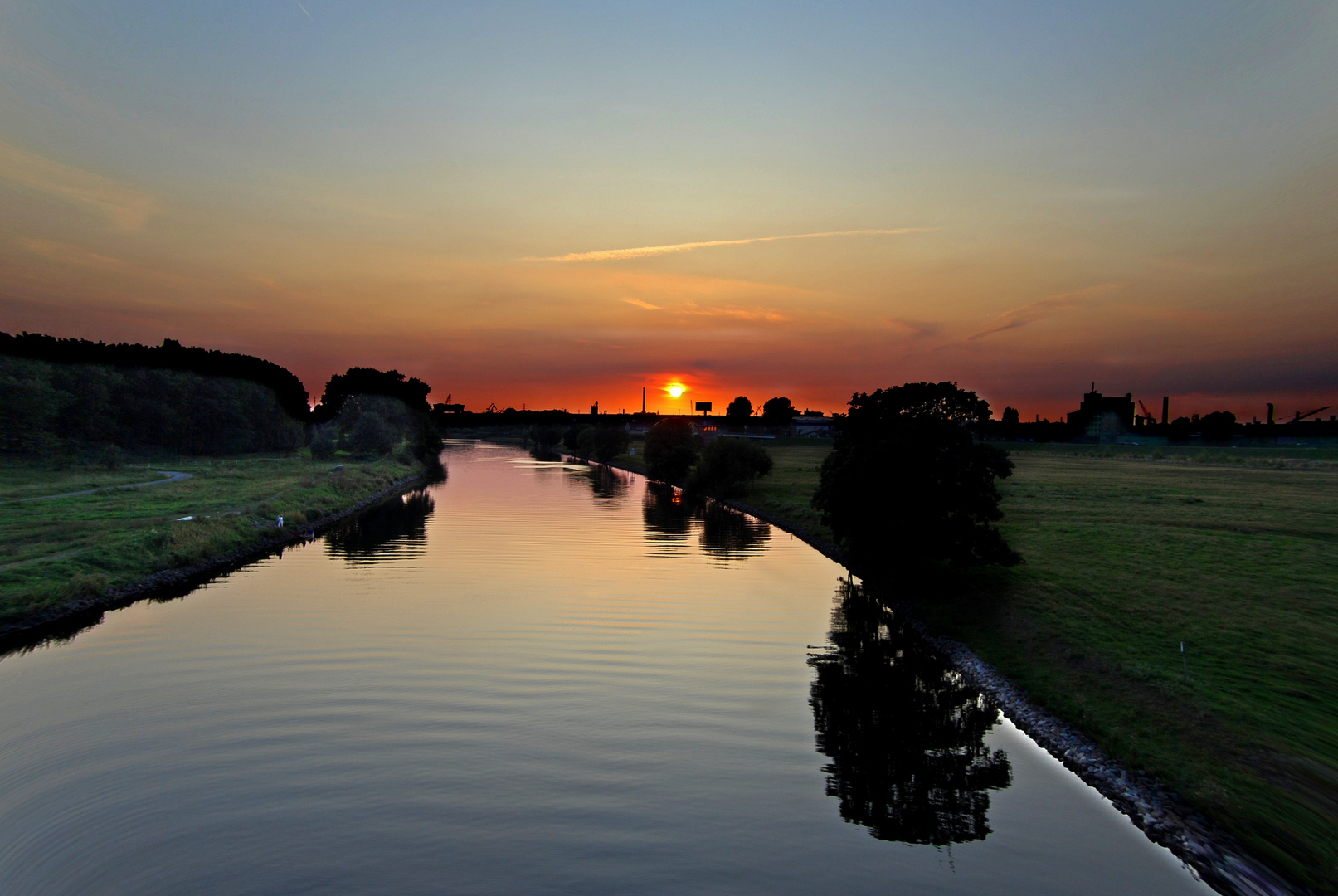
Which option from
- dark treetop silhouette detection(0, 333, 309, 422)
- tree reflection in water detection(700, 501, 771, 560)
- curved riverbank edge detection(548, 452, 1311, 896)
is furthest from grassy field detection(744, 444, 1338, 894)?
dark treetop silhouette detection(0, 333, 309, 422)

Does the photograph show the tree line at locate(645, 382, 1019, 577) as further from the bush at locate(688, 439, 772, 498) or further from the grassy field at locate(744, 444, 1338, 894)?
the bush at locate(688, 439, 772, 498)

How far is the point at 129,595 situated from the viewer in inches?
1391

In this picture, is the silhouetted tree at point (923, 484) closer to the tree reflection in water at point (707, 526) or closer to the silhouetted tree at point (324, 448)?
the tree reflection in water at point (707, 526)

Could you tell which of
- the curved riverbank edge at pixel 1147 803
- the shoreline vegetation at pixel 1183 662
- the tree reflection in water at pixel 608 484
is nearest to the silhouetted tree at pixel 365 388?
the tree reflection in water at pixel 608 484

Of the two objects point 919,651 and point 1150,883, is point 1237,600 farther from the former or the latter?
point 1150,883

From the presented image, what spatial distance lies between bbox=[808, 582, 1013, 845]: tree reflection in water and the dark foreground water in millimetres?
87

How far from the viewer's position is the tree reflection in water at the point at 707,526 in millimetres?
53812

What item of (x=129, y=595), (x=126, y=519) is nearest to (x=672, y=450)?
(x=126, y=519)

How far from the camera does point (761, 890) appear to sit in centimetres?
1328

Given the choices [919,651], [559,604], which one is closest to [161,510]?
[559,604]

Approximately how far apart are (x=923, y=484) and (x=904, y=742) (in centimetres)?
1614

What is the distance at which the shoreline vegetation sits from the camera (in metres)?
14.7

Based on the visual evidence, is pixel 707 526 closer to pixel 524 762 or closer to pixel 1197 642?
pixel 1197 642

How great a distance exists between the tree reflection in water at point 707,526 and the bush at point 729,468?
7.16ft
